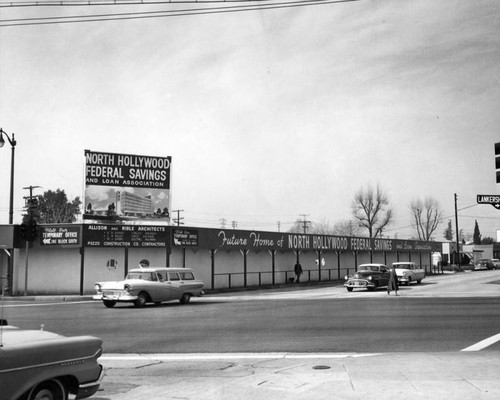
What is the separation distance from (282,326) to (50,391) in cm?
1083

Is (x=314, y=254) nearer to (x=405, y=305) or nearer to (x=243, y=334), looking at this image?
(x=405, y=305)

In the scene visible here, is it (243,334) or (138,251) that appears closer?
(243,334)

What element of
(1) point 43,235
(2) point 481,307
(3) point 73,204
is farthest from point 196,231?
(3) point 73,204

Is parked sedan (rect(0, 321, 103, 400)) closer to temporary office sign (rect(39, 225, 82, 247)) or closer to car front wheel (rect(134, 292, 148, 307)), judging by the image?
car front wheel (rect(134, 292, 148, 307))

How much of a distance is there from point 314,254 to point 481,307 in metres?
29.3

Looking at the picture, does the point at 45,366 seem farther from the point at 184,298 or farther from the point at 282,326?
the point at 184,298

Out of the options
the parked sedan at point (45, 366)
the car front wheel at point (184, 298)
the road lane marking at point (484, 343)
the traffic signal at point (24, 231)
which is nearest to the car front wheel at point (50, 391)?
the parked sedan at point (45, 366)

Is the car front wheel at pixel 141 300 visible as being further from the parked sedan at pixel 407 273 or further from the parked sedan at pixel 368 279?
the parked sedan at pixel 407 273

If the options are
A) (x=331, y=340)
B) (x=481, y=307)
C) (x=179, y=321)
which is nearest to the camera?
(x=331, y=340)

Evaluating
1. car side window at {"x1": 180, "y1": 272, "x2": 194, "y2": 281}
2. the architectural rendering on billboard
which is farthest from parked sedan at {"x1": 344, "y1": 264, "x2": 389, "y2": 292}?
the architectural rendering on billboard

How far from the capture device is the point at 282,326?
1664 centimetres

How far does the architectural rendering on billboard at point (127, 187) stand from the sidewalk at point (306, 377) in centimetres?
2686

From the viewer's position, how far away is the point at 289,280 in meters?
46.1

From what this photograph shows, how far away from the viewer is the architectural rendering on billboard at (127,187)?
1486 inches
